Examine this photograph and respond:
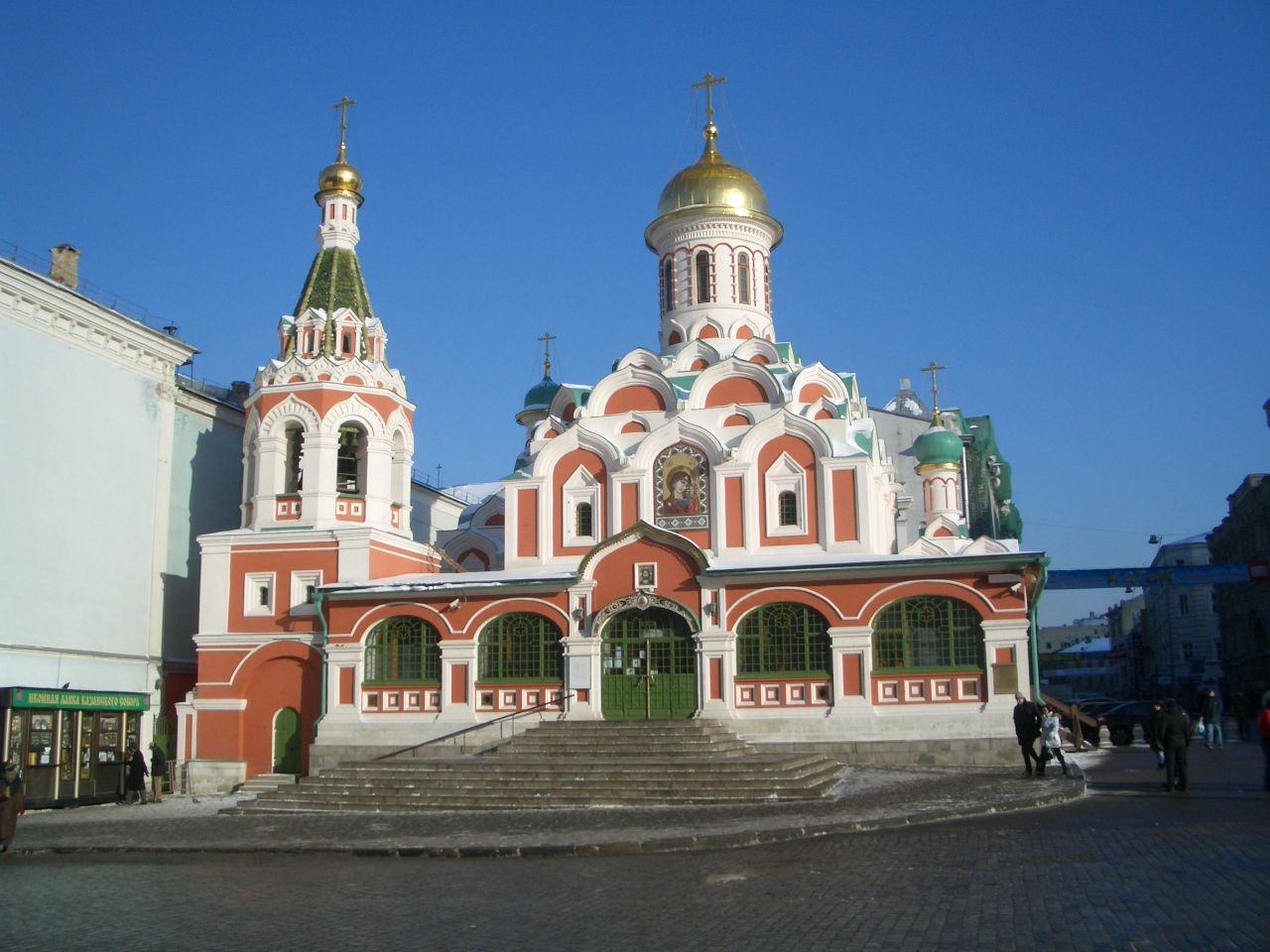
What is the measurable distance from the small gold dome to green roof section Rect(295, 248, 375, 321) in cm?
141

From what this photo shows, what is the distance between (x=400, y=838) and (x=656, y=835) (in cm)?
293

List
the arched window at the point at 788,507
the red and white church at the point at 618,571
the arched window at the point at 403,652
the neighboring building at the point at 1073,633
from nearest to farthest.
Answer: the red and white church at the point at 618,571 → the arched window at the point at 403,652 → the arched window at the point at 788,507 → the neighboring building at the point at 1073,633

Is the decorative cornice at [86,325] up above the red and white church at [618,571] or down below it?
above

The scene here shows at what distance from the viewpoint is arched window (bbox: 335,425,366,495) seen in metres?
25.1

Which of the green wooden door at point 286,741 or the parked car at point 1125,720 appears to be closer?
the green wooden door at point 286,741

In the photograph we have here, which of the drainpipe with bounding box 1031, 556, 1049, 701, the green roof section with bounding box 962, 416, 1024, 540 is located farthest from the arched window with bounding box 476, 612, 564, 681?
the green roof section with bounding box 962, 416, 1024, 540

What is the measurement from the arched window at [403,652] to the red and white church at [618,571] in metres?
0.06

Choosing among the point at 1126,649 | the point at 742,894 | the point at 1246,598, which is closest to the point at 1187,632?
the point at 1126,649

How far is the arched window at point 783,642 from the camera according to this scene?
2080cm

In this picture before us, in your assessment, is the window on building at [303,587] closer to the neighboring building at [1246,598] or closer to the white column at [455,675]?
the white column at [455,675]

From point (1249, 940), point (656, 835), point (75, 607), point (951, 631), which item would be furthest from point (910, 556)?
point (75, 607)

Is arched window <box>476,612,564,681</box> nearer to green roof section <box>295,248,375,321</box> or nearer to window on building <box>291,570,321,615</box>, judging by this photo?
window on building <box>291,570,321,615</box>

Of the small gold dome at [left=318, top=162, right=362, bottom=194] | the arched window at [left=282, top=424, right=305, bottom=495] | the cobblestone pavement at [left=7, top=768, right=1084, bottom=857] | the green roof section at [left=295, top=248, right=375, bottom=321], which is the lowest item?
the cobblestone pavement at [left=7, top=768, right=1084, bottom=857]

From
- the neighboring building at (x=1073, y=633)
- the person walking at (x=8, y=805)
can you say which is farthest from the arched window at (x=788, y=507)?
the neighboring building at (x=1073, y=633)
